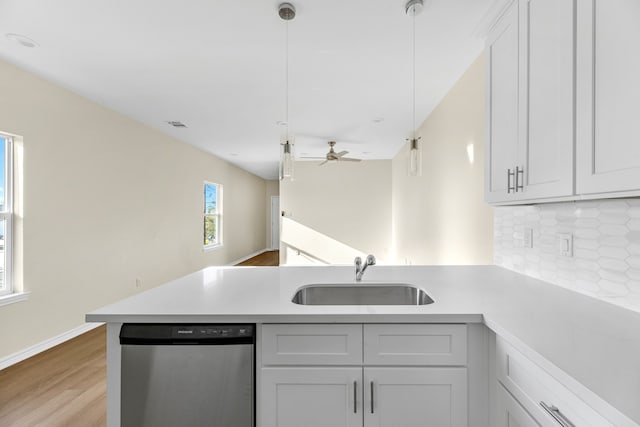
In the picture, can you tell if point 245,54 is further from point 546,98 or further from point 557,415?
point 557,415

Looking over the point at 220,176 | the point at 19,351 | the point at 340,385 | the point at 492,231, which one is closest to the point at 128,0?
the point at 340,385

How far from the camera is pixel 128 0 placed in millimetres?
1893

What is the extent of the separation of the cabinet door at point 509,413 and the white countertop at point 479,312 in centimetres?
23

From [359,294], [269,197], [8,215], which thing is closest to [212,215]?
[269,197]

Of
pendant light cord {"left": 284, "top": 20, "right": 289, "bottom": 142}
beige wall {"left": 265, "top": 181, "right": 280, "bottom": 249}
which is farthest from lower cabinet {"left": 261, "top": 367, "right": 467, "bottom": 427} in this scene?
beige wall {"left": 265, "top": 181, "right": 280, "bottom": 249}

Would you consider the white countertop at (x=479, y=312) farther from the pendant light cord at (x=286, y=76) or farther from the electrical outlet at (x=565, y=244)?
the pendant light cord at (x=286, y=76)

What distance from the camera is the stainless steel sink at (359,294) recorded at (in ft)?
5.73

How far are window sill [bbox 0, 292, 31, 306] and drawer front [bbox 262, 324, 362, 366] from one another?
2.80 metres

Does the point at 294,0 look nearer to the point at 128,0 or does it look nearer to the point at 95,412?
the point at 128,0

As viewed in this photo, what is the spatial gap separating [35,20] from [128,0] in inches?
30.9

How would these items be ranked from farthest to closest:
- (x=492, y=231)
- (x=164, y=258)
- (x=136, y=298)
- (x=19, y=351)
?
(x=164, y=258) < (x=19, y=351) < (x=492, y=231) < (x=136, y=298)

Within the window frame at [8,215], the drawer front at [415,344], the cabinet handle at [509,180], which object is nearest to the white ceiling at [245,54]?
the window frame at [8,215]

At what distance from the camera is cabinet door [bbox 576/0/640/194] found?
888mm

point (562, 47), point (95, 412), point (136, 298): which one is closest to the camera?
point (562, 47)
